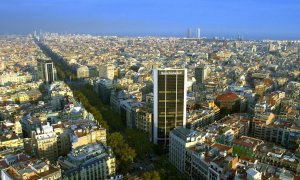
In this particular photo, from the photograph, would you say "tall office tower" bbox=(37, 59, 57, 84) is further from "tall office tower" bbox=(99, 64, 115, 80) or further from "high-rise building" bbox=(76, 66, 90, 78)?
"tall office tower" bbox=(99, 64, 115, 80)

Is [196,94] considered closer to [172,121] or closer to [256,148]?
[172,121]

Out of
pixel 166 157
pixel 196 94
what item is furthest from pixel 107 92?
pixel 166 157

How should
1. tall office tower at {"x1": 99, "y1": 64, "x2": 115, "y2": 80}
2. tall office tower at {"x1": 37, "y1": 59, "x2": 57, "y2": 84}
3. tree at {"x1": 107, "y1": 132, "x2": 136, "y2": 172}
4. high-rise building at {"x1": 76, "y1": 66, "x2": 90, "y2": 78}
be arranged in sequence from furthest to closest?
high-rise building at {"x1": 76, "y1": 66, "x2": 90, "y2": 78}
tall office tower at {"x1": 99, "y1": 64, "x2": 115, "y2": 80}
tall office tower at {"x1": 37, "y1": 59, "x2": 57, "y2": 84}
tree at {"x1": 107, "y1": 132, "x2": 136, "y2": 172}

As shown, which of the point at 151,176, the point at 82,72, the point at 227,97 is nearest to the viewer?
the point at 151,176

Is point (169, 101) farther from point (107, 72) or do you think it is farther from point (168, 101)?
point (107, 72)

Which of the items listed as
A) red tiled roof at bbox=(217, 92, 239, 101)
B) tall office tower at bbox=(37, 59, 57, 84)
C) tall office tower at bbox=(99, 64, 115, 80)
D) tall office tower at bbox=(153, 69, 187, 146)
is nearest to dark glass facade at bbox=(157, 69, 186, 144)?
tall office tower at bbox=(153, 69, 187, 146)

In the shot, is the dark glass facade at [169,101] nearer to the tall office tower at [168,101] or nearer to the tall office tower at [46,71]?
the tall office tower at [168,101]

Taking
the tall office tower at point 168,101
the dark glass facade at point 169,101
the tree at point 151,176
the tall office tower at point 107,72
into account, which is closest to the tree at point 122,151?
the tree at point 151,176

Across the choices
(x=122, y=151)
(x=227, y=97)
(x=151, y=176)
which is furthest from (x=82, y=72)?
(x=151, y=176)
